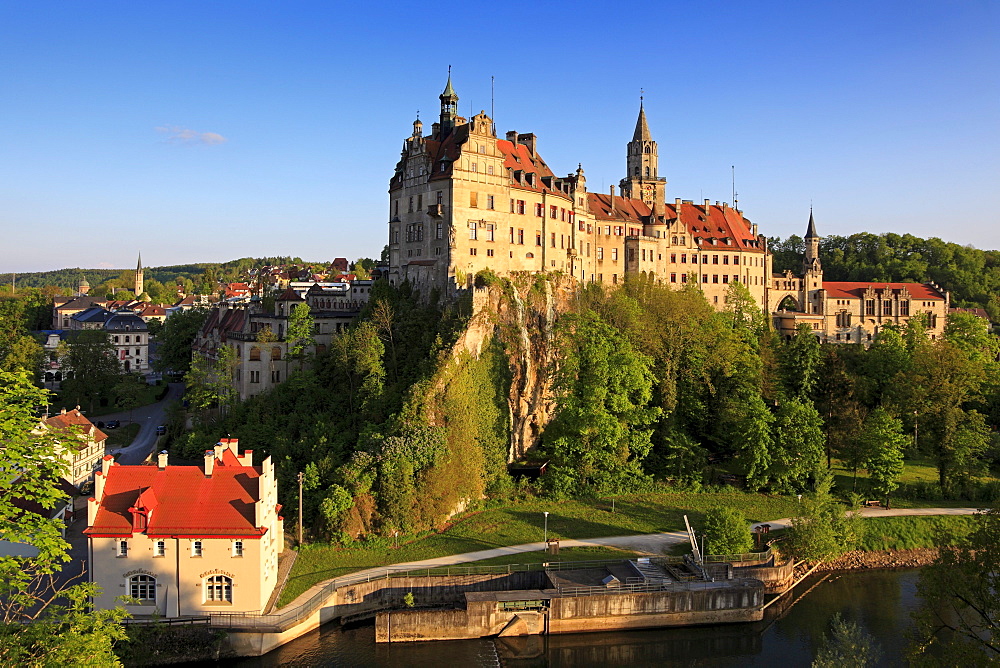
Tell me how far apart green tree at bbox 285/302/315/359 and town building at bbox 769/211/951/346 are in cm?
4823

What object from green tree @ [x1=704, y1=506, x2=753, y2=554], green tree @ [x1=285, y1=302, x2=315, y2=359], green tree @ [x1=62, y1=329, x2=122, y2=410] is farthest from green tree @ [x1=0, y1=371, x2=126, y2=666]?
green tree @ [x1=62, y1=329, x2=122, y2=410]

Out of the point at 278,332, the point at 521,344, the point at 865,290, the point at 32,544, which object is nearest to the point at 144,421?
the point at 278,332

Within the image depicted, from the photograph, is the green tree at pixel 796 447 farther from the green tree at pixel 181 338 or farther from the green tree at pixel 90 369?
the green tree at pixel 90 369

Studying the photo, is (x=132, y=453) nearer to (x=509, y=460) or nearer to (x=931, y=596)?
(x=509, y=460)

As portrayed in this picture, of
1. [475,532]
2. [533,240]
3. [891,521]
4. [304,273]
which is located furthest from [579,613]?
[304,273]

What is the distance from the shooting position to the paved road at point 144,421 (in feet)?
201

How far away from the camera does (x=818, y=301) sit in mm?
83312

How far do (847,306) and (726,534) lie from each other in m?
50.4

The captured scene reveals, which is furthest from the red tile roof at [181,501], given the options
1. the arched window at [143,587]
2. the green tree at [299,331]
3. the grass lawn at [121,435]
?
the grass lawn at [121,435]

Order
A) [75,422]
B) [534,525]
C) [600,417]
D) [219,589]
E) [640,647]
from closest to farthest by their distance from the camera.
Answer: [219,589] < [640,647] < [534,525] < [600,417] < [75,422]

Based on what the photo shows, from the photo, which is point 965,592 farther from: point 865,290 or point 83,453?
point 865,290

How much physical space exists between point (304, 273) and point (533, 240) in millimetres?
58042

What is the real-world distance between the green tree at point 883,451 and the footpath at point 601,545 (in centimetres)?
172

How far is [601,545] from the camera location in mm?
44031
